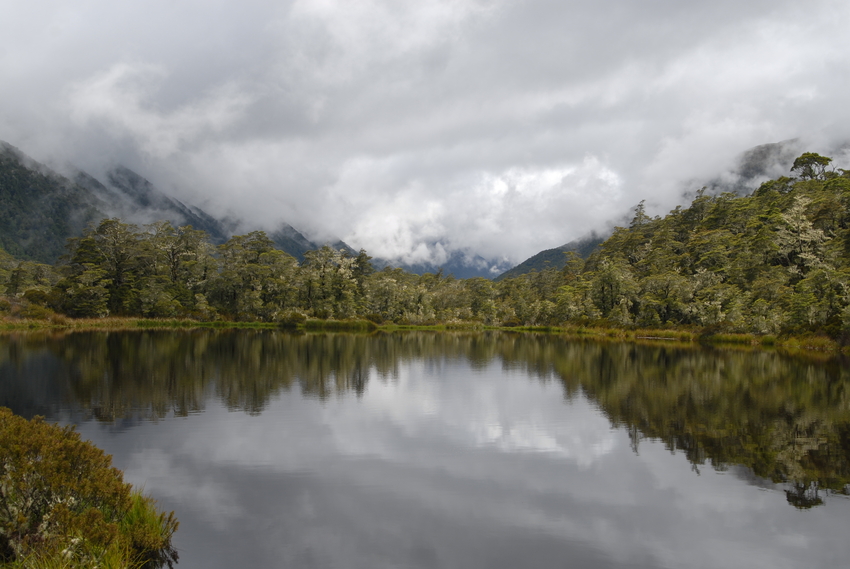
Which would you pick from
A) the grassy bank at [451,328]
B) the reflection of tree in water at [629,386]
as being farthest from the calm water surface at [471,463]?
the grassy bank at [451,328]

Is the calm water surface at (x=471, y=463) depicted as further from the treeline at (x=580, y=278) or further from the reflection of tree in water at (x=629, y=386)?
the treeline at (x=580, y=278)

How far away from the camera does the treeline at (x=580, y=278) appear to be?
5841 cm

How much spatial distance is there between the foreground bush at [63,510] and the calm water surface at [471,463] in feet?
3.26

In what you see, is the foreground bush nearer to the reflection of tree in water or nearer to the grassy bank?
the reflection of tree in water

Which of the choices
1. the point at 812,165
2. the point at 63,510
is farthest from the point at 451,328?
the point at 63,510

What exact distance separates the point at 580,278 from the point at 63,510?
325ft

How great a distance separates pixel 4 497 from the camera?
6.60 m

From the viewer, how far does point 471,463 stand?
44.3 ft

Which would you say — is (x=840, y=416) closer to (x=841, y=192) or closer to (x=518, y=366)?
(x=518, y=366)

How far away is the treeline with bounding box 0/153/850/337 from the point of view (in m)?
58.4

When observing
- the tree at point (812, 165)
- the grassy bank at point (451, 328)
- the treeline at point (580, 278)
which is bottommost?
the grassy bank at point (451, 328)

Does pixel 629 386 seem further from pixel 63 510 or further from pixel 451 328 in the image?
pixel 451 328

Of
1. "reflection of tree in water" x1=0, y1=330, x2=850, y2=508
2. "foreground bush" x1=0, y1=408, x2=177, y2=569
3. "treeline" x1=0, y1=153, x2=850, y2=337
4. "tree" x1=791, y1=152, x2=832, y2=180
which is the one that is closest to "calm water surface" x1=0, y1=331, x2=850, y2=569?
"reflection of tree in water" x1=0, y1=330, x2=850, y2=508

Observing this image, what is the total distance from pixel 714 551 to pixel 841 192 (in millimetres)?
85371
